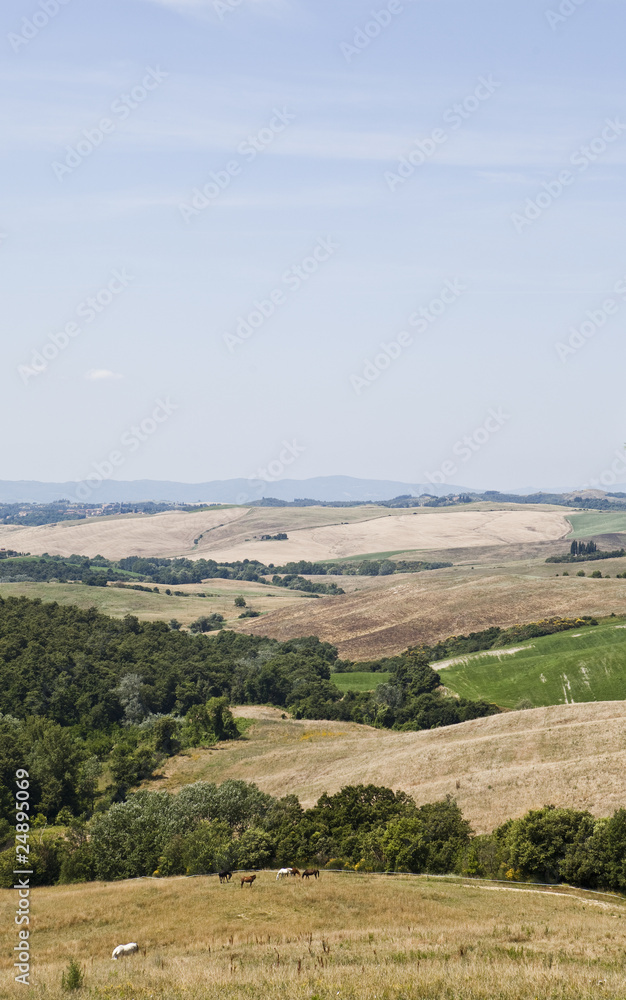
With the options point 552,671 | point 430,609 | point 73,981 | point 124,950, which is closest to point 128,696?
point 552,671

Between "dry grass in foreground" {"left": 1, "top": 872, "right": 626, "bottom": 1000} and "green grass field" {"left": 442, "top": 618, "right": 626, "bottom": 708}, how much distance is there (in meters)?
68.2

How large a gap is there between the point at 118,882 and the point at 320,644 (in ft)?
337

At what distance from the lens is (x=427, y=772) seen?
6438 centimetres

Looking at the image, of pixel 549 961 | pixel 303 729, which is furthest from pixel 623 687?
pixel 549 961

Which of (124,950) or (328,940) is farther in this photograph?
(124,950)

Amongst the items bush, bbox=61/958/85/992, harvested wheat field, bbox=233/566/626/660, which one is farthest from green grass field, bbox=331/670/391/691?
bush, bbox=61/958/85/992

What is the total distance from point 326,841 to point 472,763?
2157 centimetres

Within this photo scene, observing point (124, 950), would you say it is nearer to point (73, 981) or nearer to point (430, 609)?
point (73, 981)

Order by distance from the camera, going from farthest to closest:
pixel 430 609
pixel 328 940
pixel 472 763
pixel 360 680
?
pixel 430 609 < pixel 360 680 < pixel 472 763 < pixel 328 940

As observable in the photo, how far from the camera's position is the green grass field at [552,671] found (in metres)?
102

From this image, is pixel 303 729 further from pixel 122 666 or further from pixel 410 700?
pixel 122 666

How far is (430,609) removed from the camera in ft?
518

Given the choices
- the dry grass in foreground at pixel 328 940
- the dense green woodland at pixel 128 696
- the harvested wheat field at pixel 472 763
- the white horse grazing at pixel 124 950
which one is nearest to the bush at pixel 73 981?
the dry grass in foreground at pixel 328 940

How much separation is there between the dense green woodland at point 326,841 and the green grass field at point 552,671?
52.9 meters
